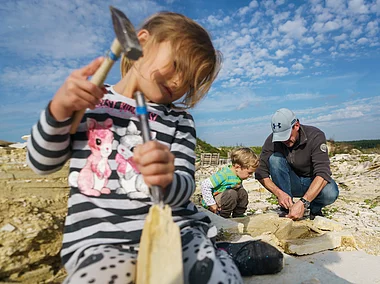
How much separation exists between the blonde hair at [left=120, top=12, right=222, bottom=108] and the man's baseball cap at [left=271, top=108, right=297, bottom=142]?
2.47 metres

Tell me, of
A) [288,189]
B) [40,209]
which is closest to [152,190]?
[40,209]

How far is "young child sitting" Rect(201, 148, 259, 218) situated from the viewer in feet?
14.2

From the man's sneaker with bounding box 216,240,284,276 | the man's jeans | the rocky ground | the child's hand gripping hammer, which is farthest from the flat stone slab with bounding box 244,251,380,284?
the man's jeans

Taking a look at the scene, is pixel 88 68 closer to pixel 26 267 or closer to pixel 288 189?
pixel 26 267

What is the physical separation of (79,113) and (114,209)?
1.45ft

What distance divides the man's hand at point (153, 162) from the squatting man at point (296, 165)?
10.1 ft

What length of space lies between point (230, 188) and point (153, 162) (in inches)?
140

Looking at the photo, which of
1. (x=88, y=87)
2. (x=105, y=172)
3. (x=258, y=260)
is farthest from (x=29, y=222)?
(x=258, y=260)

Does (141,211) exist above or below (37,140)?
below

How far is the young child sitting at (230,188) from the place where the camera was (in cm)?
434

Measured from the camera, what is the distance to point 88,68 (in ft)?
3.92

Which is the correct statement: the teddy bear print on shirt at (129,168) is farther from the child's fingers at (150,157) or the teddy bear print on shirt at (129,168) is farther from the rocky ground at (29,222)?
the rocky ground at (29,222)

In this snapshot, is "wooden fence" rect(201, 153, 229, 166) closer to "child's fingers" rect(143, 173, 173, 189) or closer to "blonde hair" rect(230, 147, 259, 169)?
"blonde hair" rect(230, 147, 259, 169)

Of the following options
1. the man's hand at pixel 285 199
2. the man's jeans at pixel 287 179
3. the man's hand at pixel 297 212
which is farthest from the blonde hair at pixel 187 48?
the man's jeans at pixel 287 179
